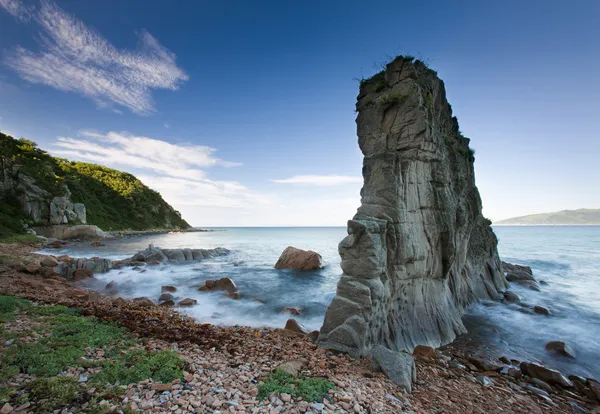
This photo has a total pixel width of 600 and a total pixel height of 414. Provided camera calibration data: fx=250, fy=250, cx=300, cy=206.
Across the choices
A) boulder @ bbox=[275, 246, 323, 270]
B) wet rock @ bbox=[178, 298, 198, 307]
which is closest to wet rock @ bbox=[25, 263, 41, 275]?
wet rock @ bbox=[178, 298, 198, 307]

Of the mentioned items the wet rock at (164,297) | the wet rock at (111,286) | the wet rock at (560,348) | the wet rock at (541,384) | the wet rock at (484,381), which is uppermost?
the wet rock at (111,286)

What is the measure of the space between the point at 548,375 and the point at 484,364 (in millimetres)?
1808

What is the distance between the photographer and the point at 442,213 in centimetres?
1200

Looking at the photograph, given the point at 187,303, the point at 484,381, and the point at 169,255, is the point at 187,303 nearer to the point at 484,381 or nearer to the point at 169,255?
the point at 484,381

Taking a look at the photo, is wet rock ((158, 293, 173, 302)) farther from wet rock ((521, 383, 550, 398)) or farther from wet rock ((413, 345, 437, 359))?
wet rock ((521, 383, 550, 398))

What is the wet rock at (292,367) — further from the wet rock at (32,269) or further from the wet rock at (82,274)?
the wet rock at (82,274)

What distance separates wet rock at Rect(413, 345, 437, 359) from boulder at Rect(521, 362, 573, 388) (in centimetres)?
298

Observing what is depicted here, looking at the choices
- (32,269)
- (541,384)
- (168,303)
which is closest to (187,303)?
(168,303)

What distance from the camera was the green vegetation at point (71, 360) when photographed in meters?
4.28

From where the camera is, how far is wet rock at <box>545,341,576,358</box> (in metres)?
10.3

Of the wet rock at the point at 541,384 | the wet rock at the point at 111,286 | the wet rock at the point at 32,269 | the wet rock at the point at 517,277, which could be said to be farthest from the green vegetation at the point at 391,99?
the wet rock at the point at 32,269

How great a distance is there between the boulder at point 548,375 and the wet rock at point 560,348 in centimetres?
284

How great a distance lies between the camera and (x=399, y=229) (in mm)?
10227

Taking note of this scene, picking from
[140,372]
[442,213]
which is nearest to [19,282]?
[140,372]
